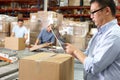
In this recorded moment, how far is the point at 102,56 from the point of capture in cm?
154

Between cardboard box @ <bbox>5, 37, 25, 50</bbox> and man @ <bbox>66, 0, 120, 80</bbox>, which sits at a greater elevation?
man @ <bbox>66, 0, 120, 80</bbox>

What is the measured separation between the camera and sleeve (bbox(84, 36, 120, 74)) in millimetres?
1538

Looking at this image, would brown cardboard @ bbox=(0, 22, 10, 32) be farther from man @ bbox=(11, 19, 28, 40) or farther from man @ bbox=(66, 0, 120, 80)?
man @ bbox=(66, 0, 120, 80)

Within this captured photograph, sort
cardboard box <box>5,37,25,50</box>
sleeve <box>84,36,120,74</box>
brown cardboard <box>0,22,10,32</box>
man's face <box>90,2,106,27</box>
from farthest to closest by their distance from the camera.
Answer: brown cardboard <box>0,22,10,32</box> < cardboard box <box>5,37,25,50</box> < man's face <box>90,2,106,27</box> < sleeve <box>84,36,120,74</box>

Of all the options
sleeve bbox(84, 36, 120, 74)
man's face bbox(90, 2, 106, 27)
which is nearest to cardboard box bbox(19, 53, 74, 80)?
sleeve bbox(84, 36, 120, 74)

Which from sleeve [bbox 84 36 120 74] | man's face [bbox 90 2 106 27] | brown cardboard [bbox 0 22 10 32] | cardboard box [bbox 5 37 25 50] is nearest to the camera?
sleeve [bbox 84 36 120 74]

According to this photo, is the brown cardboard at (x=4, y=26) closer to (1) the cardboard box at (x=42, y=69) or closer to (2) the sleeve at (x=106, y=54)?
(1) the cardboard box at (x=42, y=69)

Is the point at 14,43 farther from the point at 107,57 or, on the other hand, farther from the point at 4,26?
the point at 107,57

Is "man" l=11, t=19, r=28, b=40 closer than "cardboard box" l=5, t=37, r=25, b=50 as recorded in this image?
No

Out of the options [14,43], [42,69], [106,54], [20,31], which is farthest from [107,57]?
[20,31]

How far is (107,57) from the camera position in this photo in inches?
60.7

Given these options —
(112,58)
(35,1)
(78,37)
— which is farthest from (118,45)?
(35,1)

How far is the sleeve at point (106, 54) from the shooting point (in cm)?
154

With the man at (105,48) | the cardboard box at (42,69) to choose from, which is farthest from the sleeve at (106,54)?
the cardboard box at (42,69)
